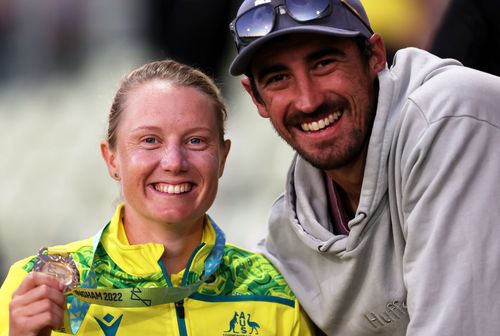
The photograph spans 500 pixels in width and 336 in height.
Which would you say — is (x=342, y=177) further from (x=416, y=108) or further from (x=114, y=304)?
(x=114, y=304)

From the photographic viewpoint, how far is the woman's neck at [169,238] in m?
3.32

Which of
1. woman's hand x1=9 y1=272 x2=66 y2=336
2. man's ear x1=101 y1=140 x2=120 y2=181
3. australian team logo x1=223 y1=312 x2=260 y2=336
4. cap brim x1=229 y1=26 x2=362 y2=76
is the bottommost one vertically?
australian team logo x1=223 y1=312 x2=260 y2=336

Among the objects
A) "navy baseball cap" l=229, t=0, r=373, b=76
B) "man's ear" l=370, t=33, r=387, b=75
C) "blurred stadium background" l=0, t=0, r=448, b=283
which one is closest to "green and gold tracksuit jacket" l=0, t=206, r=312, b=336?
"navy baseball cap" l=229, t=0, r=373, b=76

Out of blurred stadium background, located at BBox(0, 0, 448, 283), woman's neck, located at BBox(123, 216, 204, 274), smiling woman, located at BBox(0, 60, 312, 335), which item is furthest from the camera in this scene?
blurred stadium background, located at BBox(0, 0, 448, 283)

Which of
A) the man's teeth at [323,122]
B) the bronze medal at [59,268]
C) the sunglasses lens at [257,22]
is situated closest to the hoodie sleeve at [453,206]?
the man's teeth at [323,122]

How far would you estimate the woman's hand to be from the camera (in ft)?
9.25

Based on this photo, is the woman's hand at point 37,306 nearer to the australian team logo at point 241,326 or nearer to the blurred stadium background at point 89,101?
the australian team logo at point 241,326

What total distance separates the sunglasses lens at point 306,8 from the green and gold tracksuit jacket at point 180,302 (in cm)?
84

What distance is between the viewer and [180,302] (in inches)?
127

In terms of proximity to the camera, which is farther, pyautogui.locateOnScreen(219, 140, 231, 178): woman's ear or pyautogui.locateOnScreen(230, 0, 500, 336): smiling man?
pyautogui.locateOnScreen(219, 140, 231, 178): woman's ear

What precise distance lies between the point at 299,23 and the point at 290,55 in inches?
4.8

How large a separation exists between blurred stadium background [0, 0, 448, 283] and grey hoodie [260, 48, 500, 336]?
1.62 metres

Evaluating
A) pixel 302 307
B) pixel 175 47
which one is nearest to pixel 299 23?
pixel 302 307

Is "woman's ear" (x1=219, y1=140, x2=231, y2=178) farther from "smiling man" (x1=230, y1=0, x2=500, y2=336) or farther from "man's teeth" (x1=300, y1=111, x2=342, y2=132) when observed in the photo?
"man's teeth" (x1=300, y1=111, x2=342, y2=132)
